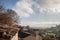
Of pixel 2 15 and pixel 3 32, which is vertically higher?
pixel 2 15

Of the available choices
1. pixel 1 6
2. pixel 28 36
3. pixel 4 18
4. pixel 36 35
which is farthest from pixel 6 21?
pixel 36 35

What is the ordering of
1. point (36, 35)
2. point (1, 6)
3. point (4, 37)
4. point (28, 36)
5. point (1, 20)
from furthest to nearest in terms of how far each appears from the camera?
point (36, 35), point (28, 36), point (1, 6), point (1, 20), point (4, 37)

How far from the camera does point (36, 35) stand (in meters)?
13.6

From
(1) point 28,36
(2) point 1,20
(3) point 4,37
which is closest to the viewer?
(3) point 4,37

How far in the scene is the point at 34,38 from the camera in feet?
43.3

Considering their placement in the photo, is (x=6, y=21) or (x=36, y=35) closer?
(x=6, y=21)

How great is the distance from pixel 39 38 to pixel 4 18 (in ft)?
29.4

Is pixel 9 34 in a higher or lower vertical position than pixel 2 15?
lower

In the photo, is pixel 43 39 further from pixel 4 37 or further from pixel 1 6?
pixel 4 37

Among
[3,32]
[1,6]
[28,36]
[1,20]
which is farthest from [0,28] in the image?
[28,36]

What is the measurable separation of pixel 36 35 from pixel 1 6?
28.2 ft

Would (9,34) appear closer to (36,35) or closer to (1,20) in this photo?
(1,20)

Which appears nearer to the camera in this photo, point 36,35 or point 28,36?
point 28,36

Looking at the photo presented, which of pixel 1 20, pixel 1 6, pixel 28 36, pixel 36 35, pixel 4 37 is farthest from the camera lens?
pixel 36 35
